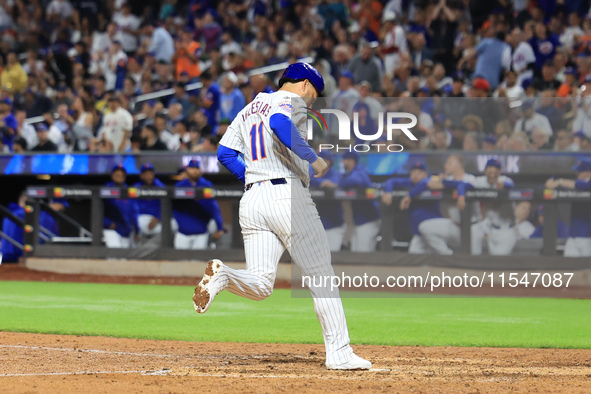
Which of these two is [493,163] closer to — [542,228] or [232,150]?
[542,228]

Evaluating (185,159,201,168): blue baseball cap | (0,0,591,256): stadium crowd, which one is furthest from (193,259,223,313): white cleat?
(185,159,201,168): blue baseball cap

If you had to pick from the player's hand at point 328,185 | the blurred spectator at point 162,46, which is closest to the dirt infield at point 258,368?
the player's hand at point 328,185

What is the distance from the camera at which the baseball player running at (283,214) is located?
4980mm

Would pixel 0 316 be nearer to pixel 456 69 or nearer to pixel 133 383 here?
pixel 133 383

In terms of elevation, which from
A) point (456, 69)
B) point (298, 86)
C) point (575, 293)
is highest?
point (456, 69)

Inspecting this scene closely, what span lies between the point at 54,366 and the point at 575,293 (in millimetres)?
7375

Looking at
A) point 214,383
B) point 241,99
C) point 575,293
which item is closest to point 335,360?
point 214,383

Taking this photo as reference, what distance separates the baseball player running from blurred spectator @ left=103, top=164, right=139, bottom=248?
7682 millimetres

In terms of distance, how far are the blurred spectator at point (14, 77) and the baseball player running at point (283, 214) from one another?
43.9 ft

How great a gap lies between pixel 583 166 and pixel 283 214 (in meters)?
6.90

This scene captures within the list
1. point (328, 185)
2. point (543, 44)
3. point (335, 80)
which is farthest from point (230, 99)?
point (543, 44)

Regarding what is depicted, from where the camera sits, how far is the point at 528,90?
38.5ft

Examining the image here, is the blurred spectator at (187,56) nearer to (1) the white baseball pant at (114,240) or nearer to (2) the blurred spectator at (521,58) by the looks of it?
(1) the white baseball pant at (114,240)

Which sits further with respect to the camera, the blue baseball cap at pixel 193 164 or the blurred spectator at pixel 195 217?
the blue baseball cap at pixel 193 164
